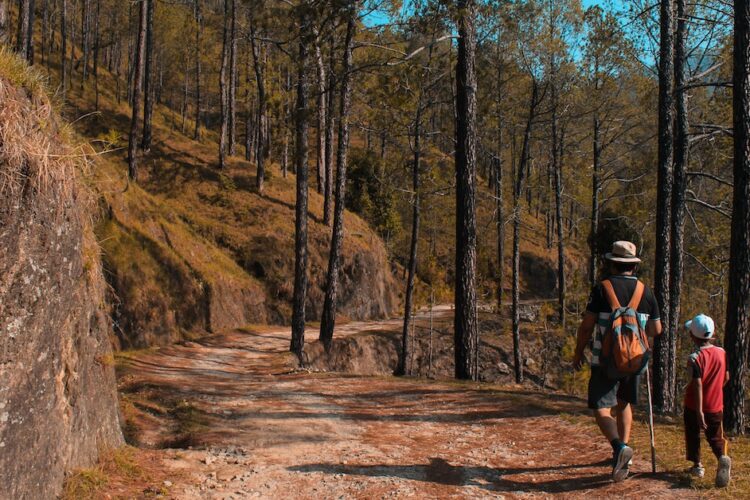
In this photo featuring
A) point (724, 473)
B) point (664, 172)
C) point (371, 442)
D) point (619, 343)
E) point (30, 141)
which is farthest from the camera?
point (664, 172)

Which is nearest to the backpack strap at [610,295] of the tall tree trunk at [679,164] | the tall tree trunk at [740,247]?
the tall tree trunk at [740,247]

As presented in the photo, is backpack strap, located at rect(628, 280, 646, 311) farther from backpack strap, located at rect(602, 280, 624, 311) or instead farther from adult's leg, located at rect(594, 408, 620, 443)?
adult's leg, located at rect(594, 408, 620, 443)

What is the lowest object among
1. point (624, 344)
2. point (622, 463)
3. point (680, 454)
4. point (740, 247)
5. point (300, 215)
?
point (680, 454)

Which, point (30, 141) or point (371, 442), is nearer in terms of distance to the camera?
point (30, 141)

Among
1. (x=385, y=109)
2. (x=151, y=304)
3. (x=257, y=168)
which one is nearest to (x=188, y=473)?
(x=151, y=304)

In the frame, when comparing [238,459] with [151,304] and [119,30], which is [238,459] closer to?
[151,304]

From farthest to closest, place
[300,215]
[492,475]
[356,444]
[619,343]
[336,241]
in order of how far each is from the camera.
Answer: [336,241]
[300,215]
[356,444]
[492,475]
[619,343]

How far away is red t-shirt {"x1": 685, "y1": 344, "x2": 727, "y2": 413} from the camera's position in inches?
203

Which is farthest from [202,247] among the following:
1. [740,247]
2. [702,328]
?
[702,328]

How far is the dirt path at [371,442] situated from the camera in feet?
17.1

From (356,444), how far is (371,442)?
0.21m

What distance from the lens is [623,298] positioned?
16.8ft

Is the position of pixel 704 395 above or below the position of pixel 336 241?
below

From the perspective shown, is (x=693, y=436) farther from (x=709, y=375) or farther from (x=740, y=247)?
(x=740, y=247)
